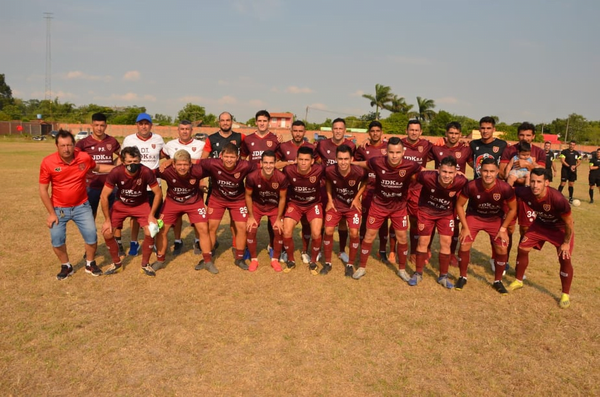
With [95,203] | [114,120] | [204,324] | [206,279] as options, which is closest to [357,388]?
[204,324]

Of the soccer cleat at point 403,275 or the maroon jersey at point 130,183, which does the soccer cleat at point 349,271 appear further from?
the maroon jersey at point 130,183

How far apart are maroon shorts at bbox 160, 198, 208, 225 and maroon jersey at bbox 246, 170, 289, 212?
962mm

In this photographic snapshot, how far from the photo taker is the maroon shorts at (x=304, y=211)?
6.74 metres

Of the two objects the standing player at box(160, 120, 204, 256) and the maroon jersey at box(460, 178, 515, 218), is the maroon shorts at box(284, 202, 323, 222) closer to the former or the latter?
the standing player at box(160, 120, 204, 256)

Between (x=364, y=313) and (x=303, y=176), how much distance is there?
8.46 ft

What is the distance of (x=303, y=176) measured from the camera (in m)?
6.57

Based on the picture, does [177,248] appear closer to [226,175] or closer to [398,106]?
[226,175]

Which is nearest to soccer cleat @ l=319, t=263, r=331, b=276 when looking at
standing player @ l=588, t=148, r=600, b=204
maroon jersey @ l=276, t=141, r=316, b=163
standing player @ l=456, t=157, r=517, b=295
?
standing player @ l=456, t=157, r=517, b=295

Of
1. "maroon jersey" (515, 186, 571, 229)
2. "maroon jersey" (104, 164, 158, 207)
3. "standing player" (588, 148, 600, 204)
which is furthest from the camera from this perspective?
"standing player" (588, 148, 600, 204)

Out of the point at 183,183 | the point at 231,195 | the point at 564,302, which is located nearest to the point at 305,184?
the point at 231,195

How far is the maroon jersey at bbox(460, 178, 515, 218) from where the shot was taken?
19.2 feet

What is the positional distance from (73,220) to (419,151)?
616 centimetres

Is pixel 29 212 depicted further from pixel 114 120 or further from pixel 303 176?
pixel 114 120

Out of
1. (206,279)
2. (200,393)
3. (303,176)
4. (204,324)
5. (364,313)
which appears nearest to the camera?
(200,393)
